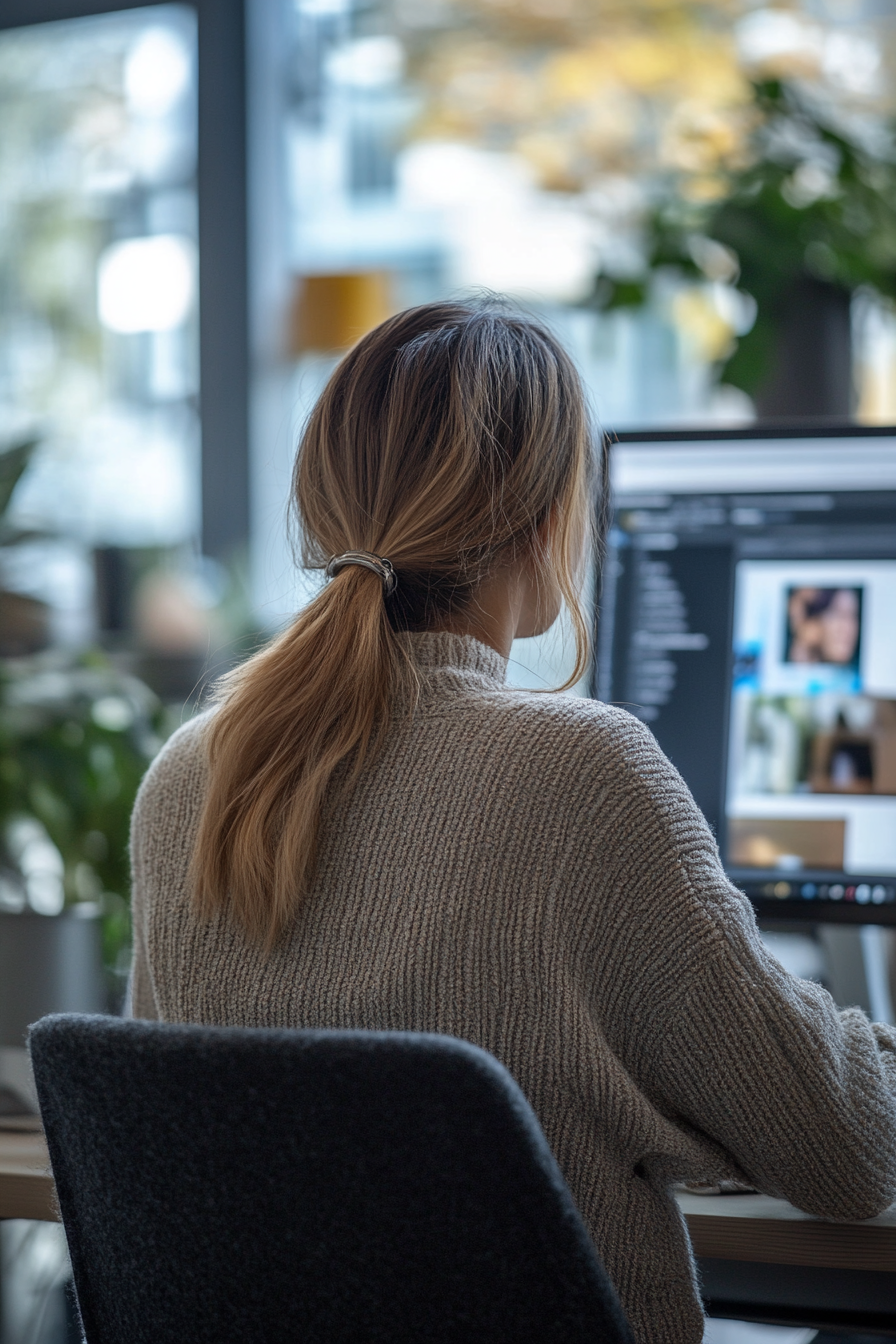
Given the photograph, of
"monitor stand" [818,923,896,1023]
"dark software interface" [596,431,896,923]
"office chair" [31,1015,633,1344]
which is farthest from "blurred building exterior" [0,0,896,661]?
"office chair" [31,1015,633,1344]

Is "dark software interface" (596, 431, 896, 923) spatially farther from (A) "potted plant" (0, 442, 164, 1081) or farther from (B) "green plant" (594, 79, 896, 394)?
(A) "potted plant" (0, 442, 164, 1081)

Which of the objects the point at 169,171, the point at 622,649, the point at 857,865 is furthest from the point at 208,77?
the point at 857,865

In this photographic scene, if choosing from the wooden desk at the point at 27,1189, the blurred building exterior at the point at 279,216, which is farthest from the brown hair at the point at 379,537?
the blurred building exterior at the point at 279,216

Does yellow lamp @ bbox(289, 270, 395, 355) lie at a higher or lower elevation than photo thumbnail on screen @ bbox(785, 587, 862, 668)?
higher

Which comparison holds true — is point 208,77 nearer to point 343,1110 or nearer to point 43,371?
point 43,371

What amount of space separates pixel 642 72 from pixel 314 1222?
7.94 ft

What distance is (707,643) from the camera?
1137 mm

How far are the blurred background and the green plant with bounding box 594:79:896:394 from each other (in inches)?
29.2

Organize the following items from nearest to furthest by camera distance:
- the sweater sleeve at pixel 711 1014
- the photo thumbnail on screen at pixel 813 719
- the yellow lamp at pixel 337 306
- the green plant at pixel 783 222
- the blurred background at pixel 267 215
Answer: the sweater sleeve at pixel 711 1014 < the photo thumbnail on screen at pixel 813 719 < the green plant at pixel 783 222 < the blurred background at pixel 267 215 < the yellow lamp at pixel 337 306

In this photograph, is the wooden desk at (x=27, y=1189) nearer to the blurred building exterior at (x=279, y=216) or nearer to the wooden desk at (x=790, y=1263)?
the wooden desk at (x=790, y=1263)

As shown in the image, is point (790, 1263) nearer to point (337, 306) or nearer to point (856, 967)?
point (856, 967)

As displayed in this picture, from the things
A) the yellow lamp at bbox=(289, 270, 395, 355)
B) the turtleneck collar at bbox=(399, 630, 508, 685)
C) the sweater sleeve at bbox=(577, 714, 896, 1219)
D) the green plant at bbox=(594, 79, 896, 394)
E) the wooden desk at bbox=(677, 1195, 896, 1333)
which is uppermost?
the yellow lamp at bbox=(289, 270, 395, 355)

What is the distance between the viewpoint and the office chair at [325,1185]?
1.83ft

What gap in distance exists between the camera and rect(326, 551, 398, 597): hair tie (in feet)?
2.57
